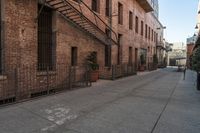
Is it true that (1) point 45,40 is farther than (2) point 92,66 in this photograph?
No

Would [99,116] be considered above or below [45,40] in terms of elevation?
below

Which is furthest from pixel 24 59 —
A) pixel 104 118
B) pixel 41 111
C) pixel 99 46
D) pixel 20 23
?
pixel 99 46

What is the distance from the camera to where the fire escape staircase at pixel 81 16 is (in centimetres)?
1103

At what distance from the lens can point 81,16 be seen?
1246cm

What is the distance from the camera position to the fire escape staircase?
11.0 metres

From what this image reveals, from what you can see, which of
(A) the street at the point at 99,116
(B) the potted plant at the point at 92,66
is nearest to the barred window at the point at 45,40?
(A) the street at the point at 99,116

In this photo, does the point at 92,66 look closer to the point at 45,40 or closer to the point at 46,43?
the point at 46,43

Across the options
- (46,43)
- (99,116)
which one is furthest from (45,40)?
(99,116)

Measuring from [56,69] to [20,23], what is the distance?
2.96 metres

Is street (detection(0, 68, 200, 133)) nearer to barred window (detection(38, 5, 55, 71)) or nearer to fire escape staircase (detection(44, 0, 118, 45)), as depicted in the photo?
barred window (detection(38, 5, 55, 71))

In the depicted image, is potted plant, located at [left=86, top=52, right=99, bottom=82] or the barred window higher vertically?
the barred window

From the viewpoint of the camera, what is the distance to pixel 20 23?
9055mm

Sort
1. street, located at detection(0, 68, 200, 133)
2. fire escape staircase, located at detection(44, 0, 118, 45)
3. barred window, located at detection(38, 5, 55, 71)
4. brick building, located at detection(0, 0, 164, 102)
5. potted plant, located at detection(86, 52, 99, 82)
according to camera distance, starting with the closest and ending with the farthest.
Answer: street, located at detection(0, 68, 200, 133)
brick building, located at detection(0, 0, 164, 102)
barred window, located at detection(38, 5, 55, 71)
fire escape staircase, located at detection(44, 0, 118, 45)
potted plant, located at detection(86, 52, 99, 82)

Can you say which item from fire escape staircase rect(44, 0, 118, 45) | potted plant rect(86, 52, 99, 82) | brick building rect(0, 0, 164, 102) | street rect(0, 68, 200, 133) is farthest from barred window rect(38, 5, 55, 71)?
potted plant rect(86, 52, 99, 82)
